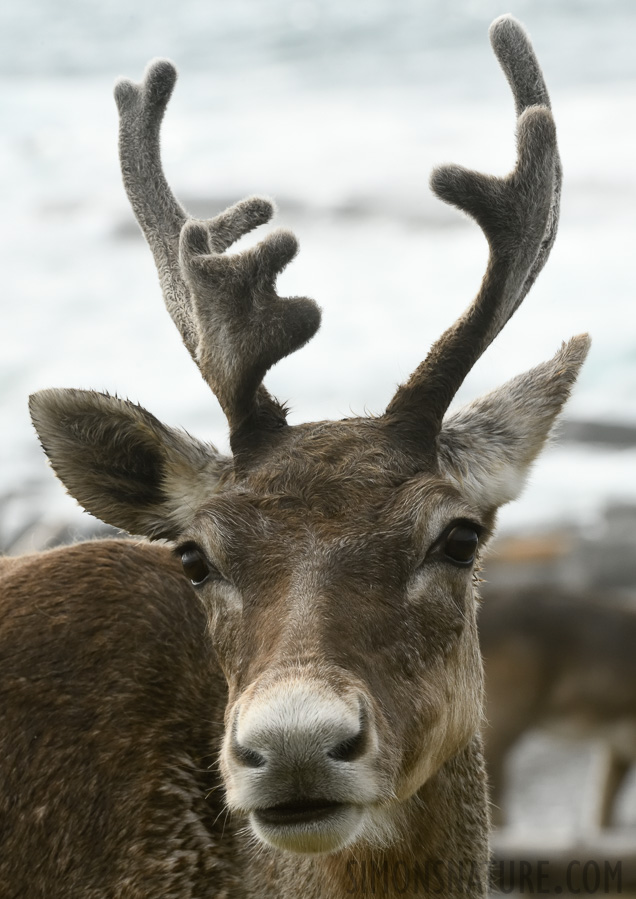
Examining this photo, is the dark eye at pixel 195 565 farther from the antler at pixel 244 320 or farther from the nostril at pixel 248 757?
the nostril at pixel 248 757

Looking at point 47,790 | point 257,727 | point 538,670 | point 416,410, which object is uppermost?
point 416,410

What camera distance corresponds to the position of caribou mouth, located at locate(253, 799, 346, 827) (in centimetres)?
411

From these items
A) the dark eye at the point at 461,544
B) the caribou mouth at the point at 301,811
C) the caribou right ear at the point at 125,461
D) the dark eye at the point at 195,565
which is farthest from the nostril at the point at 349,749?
the caribou right ear at the point at 125,461

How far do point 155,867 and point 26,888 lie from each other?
1.71ft

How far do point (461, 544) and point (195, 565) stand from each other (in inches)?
40.1

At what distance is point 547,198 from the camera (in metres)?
5.68

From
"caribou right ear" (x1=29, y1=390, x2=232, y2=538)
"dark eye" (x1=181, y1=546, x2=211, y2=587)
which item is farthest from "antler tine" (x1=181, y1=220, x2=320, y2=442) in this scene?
"dark eye" (x1=181, y1=546, x2=211, y2=587)

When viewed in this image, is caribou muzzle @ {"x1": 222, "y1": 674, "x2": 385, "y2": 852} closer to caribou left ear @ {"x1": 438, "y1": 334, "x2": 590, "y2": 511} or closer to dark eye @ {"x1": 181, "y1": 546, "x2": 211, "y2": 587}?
dark eye @ {"x1": 181, "y1": 546, "x2": 211, "y2": 587}

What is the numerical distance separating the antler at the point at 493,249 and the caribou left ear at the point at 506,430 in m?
0.27

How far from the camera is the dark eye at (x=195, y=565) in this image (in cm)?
495

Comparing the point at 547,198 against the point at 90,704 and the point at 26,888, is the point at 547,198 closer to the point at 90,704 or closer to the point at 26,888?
the point at 90,704

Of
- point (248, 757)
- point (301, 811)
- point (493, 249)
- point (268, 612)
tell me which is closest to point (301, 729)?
point (248, 757)

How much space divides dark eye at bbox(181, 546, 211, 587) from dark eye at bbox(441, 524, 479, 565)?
0.91m

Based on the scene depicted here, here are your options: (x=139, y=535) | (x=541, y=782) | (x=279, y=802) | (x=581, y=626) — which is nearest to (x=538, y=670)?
(x=581, y=626)
